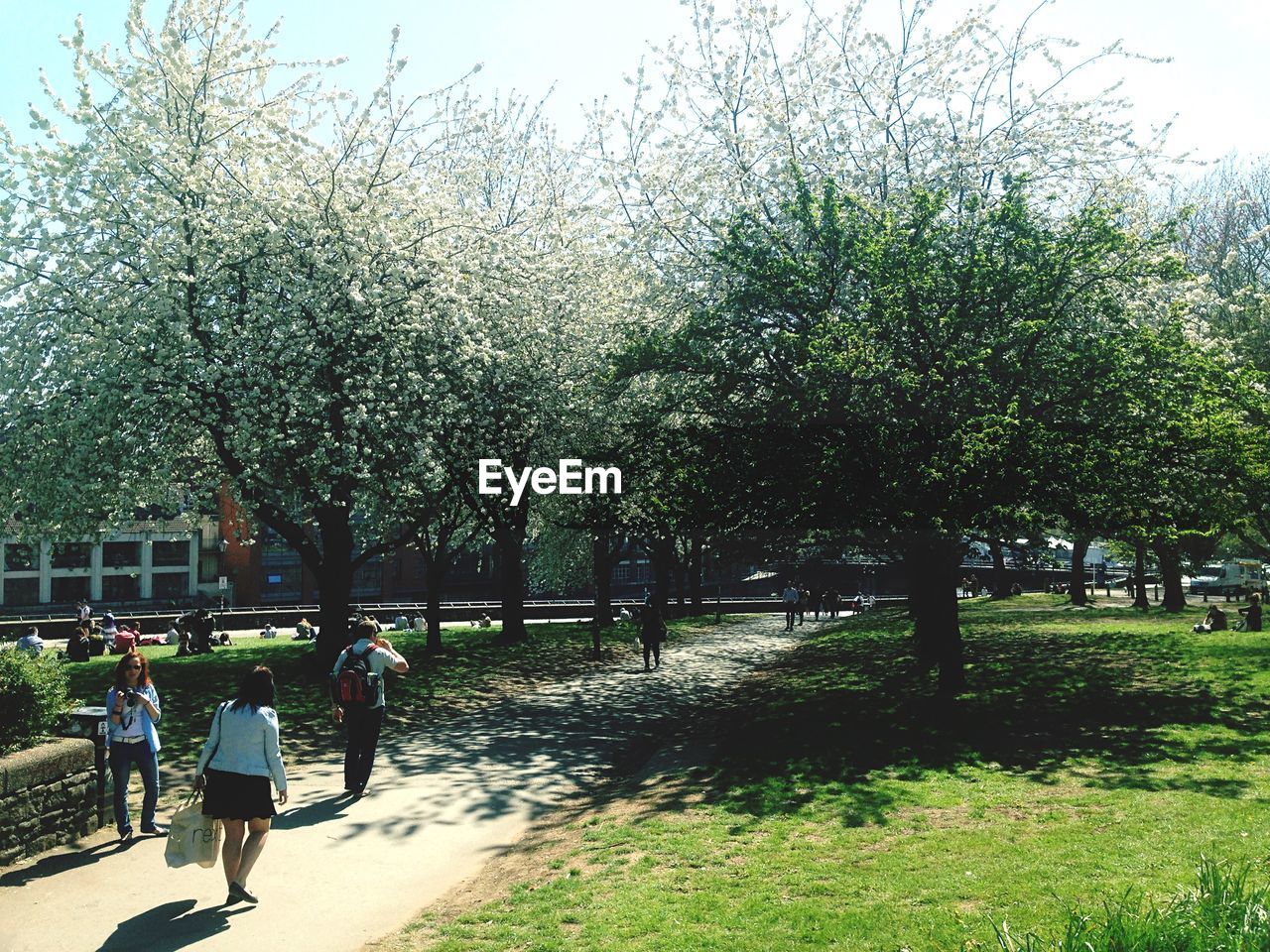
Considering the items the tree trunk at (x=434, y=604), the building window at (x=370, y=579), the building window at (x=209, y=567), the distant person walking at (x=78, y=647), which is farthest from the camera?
the building window at (x=370, y=579)

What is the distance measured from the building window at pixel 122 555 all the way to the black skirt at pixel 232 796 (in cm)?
7169

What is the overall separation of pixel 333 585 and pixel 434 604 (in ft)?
20.9

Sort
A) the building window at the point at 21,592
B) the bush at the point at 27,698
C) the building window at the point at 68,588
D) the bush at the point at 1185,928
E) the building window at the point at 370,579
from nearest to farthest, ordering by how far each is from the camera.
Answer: the bush at the point at 1185,928
the bush at the point at 27,698
the building window at the point at 21,592
the building window at the point at 68,588
the building window at the point at 370,579

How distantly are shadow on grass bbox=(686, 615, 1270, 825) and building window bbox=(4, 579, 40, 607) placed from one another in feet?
205

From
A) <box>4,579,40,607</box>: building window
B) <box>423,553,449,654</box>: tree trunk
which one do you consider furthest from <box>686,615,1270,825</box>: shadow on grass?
<box>4,579,40,607</box>: building window

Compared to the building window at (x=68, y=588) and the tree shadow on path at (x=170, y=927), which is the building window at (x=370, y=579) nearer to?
the building window at (x=68, y=588)

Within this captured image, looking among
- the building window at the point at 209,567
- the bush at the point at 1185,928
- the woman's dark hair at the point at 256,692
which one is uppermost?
the building window at the point at 209,567

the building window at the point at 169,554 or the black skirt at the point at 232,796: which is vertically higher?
the building window at the point at 169,554

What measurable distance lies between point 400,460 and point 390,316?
9.41 feet

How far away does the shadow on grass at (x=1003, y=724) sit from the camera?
1083 cm

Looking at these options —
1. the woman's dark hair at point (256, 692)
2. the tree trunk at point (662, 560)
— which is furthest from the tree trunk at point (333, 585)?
the tree trunk at point (662, 560)

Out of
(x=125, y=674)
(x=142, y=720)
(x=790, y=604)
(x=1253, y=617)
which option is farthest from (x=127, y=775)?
(x=790, y=604)

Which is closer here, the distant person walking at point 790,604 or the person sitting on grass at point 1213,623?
the person sitting on grass at point 1213,623

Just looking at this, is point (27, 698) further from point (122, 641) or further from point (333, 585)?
point (122, 641)
